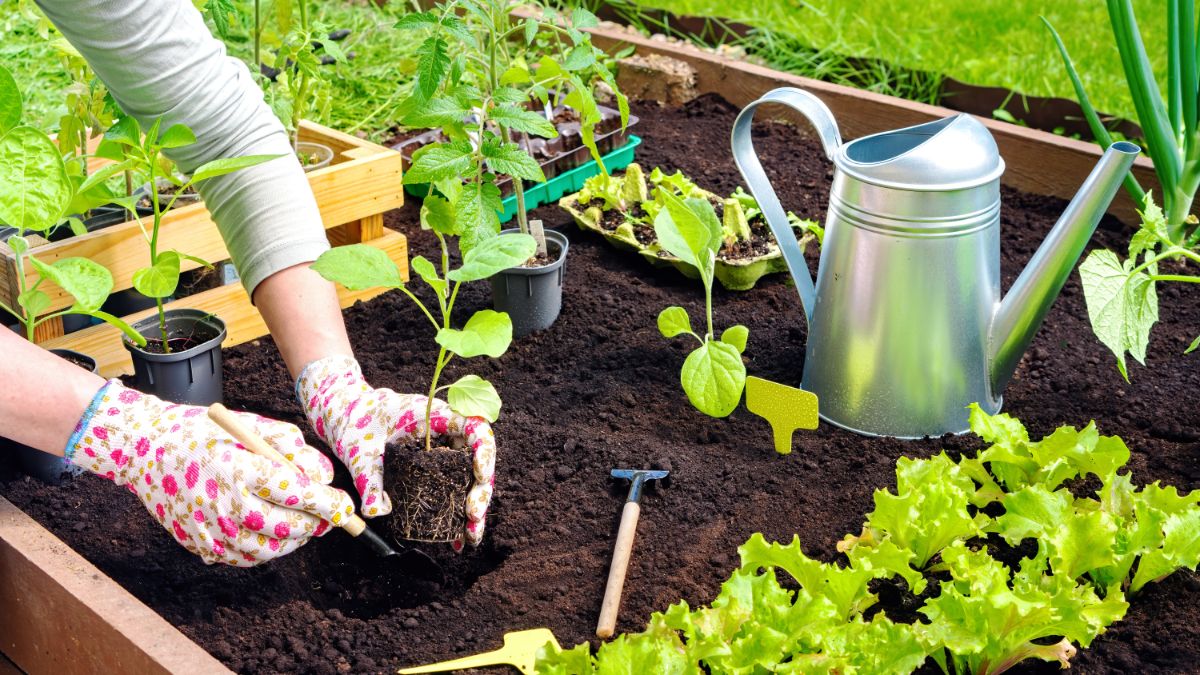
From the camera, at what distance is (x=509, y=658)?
1.29 meters

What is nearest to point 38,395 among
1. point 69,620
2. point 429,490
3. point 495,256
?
point 69,620

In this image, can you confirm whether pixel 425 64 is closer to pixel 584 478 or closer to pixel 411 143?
pixel 584 478

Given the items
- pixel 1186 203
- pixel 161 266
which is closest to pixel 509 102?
pixel 161 266

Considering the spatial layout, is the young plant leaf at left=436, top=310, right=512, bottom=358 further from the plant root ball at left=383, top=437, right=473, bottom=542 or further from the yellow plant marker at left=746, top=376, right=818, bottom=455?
the yellow plant marker at left=746, top=376, right=818, bottom=455

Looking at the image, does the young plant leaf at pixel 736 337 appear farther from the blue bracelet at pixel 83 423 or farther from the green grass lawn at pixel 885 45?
the green grass lawn at pixel 885 45

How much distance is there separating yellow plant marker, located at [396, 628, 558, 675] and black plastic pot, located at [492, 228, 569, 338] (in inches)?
31.0

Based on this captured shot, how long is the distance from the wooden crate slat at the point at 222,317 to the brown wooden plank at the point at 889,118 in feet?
3.18

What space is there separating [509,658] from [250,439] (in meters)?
0.39

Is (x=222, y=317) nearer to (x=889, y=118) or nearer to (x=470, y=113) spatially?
(x=470, y=113)

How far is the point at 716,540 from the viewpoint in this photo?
4.90ft

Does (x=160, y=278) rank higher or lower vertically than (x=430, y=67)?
lower

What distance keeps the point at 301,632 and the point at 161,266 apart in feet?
1.80

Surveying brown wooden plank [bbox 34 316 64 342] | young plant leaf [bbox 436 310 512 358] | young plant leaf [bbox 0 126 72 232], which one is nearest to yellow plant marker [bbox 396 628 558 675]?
young plant leaf [bbox 436 310 512 358]

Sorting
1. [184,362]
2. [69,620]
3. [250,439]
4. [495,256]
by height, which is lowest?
[69,620]
